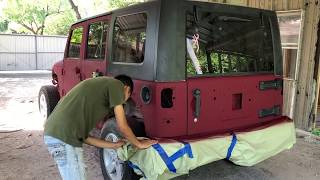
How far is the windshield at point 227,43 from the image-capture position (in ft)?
12.3

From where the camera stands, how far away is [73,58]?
566 centimetres

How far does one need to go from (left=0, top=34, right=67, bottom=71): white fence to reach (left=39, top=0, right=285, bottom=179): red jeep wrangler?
20387 mm

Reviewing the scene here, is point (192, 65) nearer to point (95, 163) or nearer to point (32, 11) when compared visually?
point (95, 163)

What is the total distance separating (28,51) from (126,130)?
22.5m

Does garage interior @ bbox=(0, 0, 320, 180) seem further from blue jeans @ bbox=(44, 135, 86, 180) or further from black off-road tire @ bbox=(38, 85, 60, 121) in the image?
blue jeans @ bbox=(44, 135, 86, 180)

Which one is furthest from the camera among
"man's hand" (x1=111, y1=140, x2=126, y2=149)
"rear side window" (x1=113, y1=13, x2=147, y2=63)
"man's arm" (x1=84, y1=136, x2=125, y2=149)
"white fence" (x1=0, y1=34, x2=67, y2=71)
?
"white fence" (x1=0, y1=34, x2=67, y2=71)

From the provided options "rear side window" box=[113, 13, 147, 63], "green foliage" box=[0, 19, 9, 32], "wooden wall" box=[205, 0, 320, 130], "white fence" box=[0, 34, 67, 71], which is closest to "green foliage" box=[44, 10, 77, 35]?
"green foliage" box=[0, 19, 9, 32]

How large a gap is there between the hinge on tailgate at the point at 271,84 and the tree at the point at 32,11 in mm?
30558

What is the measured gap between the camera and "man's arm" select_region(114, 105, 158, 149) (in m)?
2.99

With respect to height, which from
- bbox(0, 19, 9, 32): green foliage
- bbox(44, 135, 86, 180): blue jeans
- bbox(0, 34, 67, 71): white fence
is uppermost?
bbox(0, 19, 9, 32): green foliage

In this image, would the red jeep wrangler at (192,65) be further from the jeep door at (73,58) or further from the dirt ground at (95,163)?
the dirt ground at (95,163)

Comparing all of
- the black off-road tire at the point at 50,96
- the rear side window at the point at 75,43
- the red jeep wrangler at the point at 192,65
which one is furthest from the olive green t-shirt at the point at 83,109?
the black off-road tire at the point at 50,96

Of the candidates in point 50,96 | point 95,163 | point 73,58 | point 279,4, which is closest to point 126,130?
point 95,163

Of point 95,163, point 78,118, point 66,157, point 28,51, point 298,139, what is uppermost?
point 28,51
